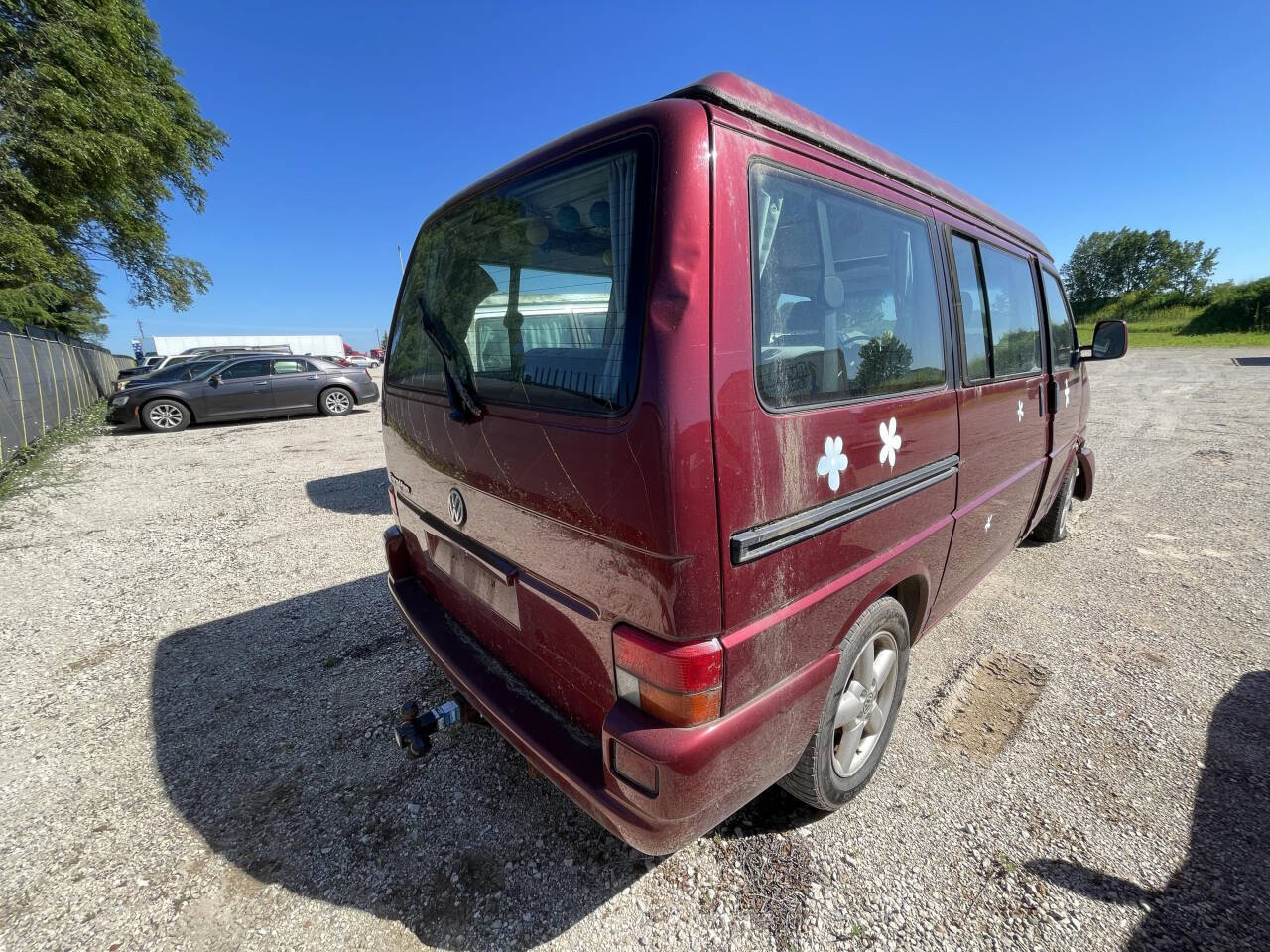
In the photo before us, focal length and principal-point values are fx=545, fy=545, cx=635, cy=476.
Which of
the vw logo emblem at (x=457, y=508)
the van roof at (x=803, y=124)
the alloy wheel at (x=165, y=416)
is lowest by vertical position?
the vw logo emblem at (x=457, y=508)

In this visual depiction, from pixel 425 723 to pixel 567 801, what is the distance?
616 millimetres

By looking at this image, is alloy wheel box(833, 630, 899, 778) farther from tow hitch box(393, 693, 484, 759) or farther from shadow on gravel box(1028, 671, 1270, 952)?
tow hitch box(393, 693, 484, 759)

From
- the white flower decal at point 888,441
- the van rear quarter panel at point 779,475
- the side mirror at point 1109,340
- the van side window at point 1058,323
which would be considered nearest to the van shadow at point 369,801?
the van rear quarter panel at point 779,475

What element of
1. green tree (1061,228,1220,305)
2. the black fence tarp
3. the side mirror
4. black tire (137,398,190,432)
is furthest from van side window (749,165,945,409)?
green tree (1061,228,1220,305)

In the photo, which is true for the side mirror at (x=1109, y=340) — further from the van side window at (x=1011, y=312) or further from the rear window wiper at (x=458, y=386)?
the rear window wiper at (x=458, y=386)

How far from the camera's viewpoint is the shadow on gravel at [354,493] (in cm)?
554

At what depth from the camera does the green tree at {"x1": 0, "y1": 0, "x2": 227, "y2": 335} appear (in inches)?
504

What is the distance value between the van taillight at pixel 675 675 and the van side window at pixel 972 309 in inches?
66.4

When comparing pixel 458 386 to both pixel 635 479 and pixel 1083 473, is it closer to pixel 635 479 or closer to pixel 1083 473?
pixel 635 479

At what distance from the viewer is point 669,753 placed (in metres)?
1.27

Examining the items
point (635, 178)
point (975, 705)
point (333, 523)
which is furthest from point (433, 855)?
point (333, 523)

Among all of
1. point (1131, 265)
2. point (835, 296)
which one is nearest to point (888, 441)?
point (835, 296)

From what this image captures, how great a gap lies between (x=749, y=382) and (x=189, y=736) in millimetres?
2867

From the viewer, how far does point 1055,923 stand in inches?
61.3
